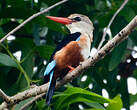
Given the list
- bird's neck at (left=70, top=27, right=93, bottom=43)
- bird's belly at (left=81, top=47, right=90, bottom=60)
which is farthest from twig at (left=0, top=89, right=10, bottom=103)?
bird's neck at (left=70, top=27, right=93, bottom=43)

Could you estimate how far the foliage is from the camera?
3.35 m

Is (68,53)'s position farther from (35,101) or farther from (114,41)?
(114,41)

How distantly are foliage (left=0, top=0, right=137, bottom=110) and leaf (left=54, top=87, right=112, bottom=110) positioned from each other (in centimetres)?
12

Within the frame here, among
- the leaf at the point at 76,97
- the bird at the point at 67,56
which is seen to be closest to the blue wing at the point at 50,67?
the bird at the point at 67,56

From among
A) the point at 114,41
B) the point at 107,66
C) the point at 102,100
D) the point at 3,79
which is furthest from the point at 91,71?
the point at 114,41

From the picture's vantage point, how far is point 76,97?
2.75 meters

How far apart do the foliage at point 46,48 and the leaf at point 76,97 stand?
0.40ft

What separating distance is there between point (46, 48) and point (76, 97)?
2.45 feet

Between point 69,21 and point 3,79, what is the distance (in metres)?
0.78

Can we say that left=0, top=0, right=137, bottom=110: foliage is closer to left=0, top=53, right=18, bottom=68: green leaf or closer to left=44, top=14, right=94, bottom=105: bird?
left=0, top=53, right=18, bottom=68: green leaf

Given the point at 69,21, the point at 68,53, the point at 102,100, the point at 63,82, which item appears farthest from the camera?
the point at 69,21

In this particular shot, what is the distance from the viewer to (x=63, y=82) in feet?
9.32

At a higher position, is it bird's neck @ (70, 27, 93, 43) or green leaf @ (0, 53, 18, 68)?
green leaf @ (0, 53, 18, 68)

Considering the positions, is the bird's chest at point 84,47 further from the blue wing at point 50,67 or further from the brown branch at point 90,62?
the brown branch at point 90,62
